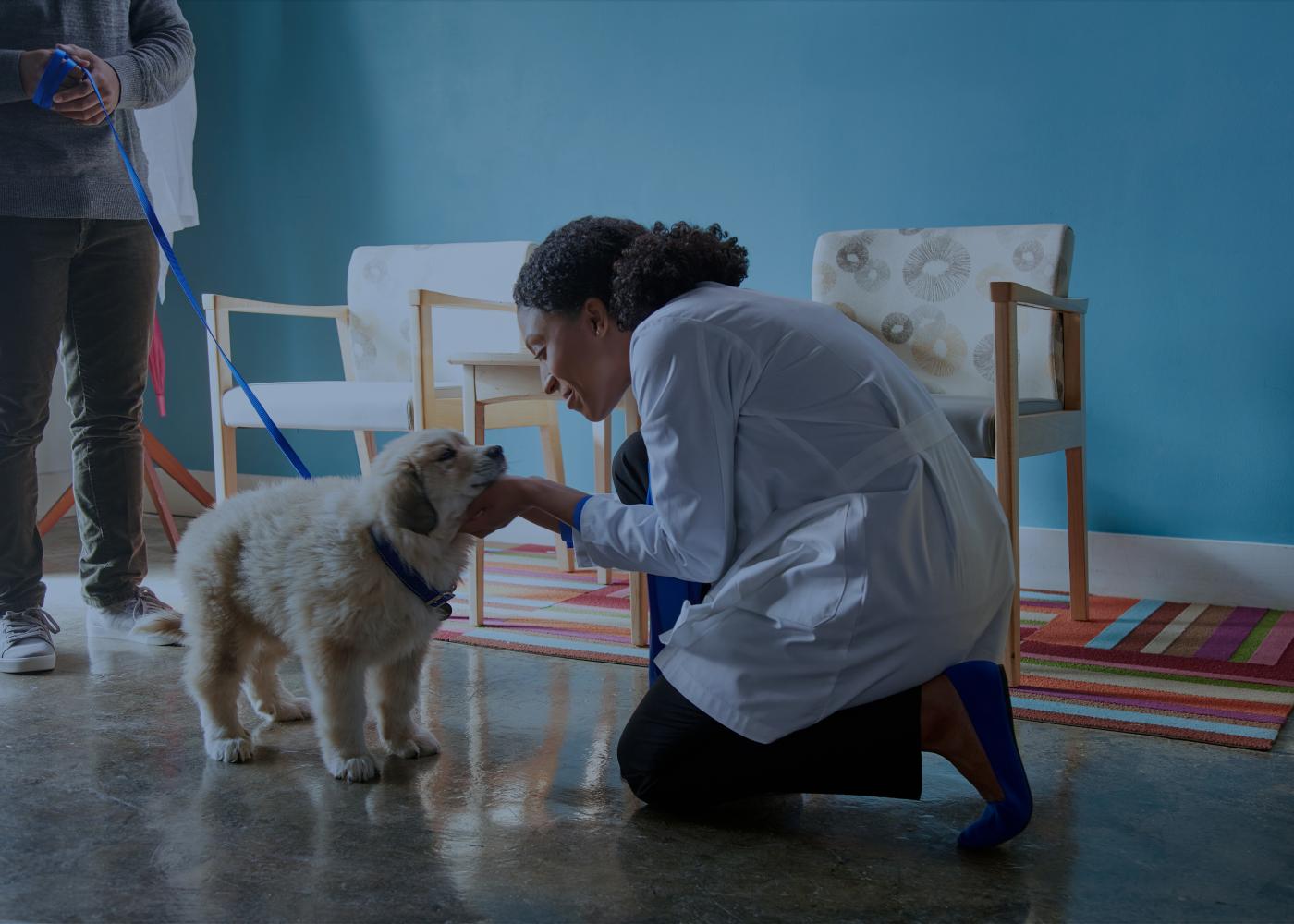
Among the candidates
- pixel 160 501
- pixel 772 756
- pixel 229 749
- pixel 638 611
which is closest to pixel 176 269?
pixel 229 749

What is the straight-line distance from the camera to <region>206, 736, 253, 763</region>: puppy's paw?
1.89m

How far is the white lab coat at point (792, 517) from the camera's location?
1510 millimetres

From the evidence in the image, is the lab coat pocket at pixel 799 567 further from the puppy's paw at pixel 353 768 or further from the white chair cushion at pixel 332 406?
the white chair cushion at pixel 332 406

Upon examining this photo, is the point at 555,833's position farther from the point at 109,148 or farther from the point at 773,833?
the point at 109,148

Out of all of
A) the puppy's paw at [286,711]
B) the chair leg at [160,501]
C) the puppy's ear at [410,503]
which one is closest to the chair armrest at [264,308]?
the chair leg at [160,501]

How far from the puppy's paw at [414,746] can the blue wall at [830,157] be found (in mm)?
2019

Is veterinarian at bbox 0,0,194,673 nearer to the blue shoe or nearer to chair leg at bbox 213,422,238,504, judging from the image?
chair leg at bbox 213,422,238,504

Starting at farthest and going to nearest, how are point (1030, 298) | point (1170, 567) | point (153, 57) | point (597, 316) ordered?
Result: point (1170, 567) < point (153, 57) < point (1030, 298) < point (597, 316)

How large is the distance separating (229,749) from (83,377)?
114 cm

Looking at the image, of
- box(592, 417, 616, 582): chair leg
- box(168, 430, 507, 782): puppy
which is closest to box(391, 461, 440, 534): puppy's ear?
box(168, 430, 507, 782): puppy

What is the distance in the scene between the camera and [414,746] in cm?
192

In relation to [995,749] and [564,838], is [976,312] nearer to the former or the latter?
[995,749]

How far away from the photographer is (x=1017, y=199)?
322 cm

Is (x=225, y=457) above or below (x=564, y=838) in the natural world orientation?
above
